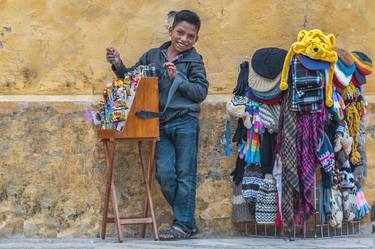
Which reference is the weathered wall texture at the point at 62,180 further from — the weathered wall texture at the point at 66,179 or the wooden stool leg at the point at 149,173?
the wooden stool leg at the point at 149,173

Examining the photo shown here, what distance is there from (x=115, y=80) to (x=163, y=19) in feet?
2.40

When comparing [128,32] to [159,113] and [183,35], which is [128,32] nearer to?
[183,35]

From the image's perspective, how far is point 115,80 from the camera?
723 cm

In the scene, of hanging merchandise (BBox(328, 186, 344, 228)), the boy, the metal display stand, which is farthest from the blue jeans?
hanging merchandise (BBox(328, 186, 344, 228))

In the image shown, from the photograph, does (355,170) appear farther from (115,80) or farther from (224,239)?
(115,80)

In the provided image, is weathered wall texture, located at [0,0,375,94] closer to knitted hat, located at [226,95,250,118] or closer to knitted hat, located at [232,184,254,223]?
knitted hat, located at [226,95,250,118]

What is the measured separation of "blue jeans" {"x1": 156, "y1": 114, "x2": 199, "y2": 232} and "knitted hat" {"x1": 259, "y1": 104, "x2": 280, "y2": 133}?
1.83ft

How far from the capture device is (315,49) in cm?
696

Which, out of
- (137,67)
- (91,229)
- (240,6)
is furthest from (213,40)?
(91,229)

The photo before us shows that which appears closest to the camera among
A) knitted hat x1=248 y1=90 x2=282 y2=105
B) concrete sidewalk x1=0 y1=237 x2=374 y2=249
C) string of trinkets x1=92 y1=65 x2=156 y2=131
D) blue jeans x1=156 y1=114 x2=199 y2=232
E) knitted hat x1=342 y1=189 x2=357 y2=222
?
concrete sidewalk x1=0 y1=237 x2=374 y2=249

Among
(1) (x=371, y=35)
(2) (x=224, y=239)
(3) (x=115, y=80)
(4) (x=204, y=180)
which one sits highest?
(1) (x=371, y=35)

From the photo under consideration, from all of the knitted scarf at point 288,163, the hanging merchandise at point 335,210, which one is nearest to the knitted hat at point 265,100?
Answer: the knitted scarf at point 288,163

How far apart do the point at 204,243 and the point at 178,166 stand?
2.14 feet

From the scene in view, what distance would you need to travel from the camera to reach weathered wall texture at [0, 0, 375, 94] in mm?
7527
